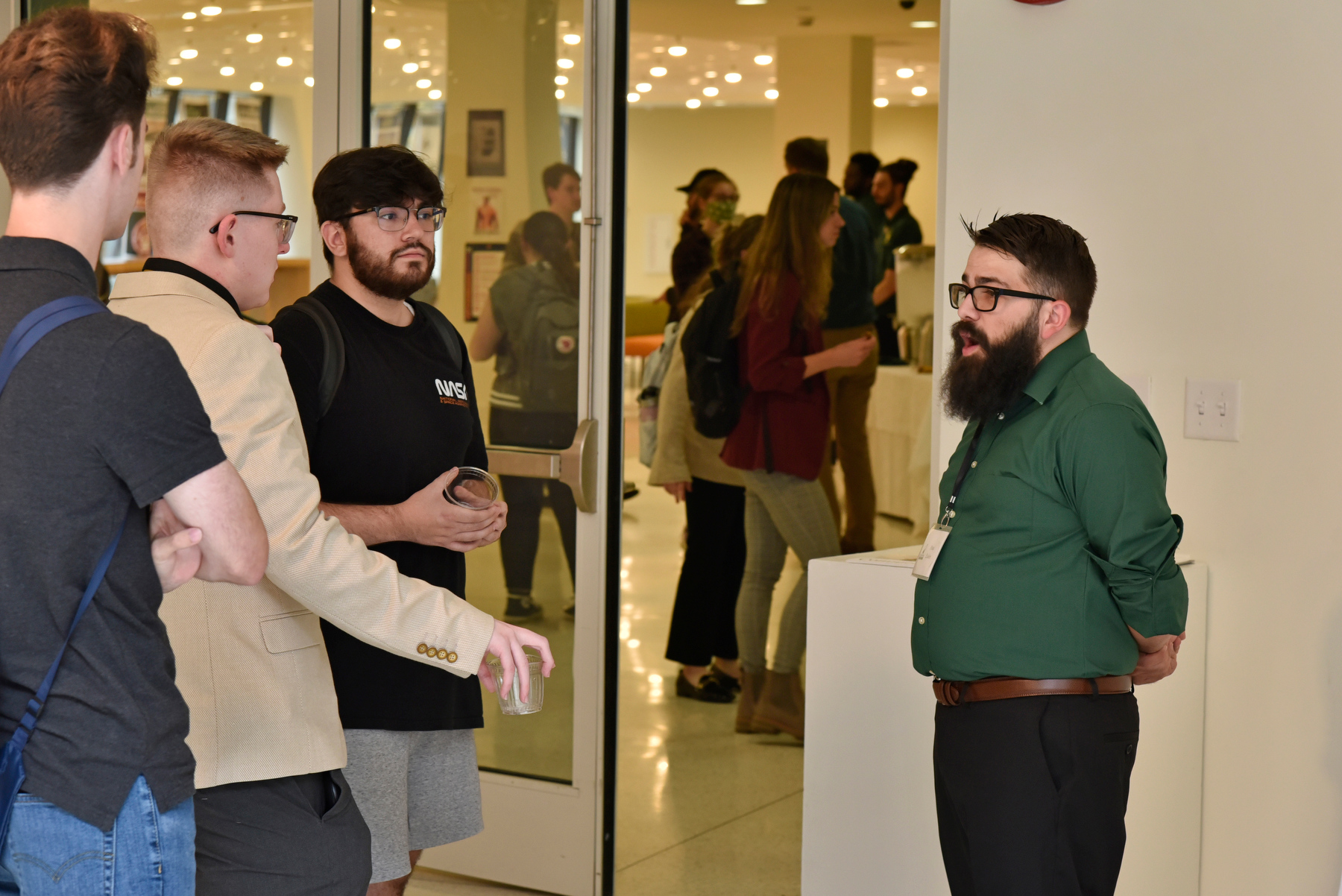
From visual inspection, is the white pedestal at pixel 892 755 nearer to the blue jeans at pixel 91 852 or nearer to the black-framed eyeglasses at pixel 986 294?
the black-framed eyeglasses at pixel 986 294

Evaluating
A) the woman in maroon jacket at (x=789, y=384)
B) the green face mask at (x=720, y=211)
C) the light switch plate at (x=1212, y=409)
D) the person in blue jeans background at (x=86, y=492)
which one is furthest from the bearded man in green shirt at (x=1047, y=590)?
the green face mask at (x=720, y=211)

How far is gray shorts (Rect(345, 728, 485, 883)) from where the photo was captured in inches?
83.9

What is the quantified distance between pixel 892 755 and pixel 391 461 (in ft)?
4.36

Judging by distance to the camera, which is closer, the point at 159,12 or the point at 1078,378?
the point at 1078,378

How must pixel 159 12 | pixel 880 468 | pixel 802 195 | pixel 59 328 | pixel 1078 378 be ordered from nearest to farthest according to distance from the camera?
pixel 59 328 < pixel 1078 378 < pixel 159 12 < pixel 802 195 < pixel 880 468

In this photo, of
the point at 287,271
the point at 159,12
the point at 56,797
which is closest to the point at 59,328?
the point at 56,797

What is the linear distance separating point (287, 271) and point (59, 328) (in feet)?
10.3

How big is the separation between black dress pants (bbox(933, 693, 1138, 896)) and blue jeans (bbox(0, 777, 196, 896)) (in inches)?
49.6

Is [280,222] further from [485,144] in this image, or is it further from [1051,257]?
[485,144]

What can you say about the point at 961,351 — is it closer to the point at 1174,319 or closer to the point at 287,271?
the point at 1174,319

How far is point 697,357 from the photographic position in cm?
461

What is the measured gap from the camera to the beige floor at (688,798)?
3.44m

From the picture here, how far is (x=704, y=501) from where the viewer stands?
4.88 metres

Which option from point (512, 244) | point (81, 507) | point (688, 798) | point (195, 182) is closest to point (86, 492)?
point (81, 507)
